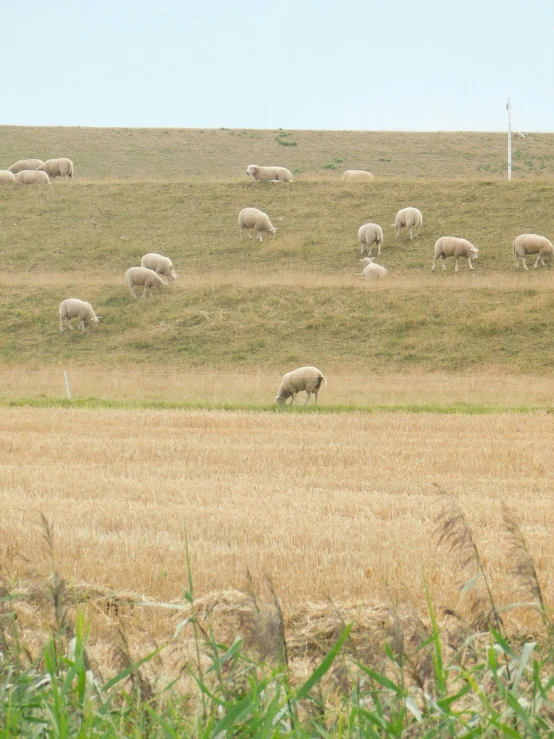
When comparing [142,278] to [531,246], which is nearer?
[142,278]

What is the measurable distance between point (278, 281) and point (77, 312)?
7.76m

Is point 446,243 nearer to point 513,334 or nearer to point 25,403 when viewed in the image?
point 513,334

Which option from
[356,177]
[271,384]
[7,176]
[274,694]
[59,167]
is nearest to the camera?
[274,694]

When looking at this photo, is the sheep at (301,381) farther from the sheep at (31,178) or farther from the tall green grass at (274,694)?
the sheep at (31,178)

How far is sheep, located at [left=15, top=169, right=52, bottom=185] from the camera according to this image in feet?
168

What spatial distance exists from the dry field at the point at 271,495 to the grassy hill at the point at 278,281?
1136cm

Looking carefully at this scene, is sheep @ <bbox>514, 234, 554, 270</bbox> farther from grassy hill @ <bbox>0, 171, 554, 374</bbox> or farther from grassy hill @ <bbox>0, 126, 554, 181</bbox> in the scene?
grassy hill @ <bbox>0, 126, 554, 181</bbox>

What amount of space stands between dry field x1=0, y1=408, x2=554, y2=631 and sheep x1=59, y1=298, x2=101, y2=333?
1403 cm

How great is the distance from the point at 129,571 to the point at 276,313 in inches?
1022

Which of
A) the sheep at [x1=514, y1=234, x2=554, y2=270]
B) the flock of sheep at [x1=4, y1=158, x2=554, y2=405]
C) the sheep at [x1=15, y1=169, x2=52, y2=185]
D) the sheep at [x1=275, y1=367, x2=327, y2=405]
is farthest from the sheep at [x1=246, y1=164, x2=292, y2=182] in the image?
the sheep at [x1=275, y1=367, x2=327, y2=405]

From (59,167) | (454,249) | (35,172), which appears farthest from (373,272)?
(59,167)

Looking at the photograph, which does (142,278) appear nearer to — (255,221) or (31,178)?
(255,221)

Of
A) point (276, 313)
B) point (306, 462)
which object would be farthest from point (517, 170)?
point (306, 462)

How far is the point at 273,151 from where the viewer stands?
74000 mm
